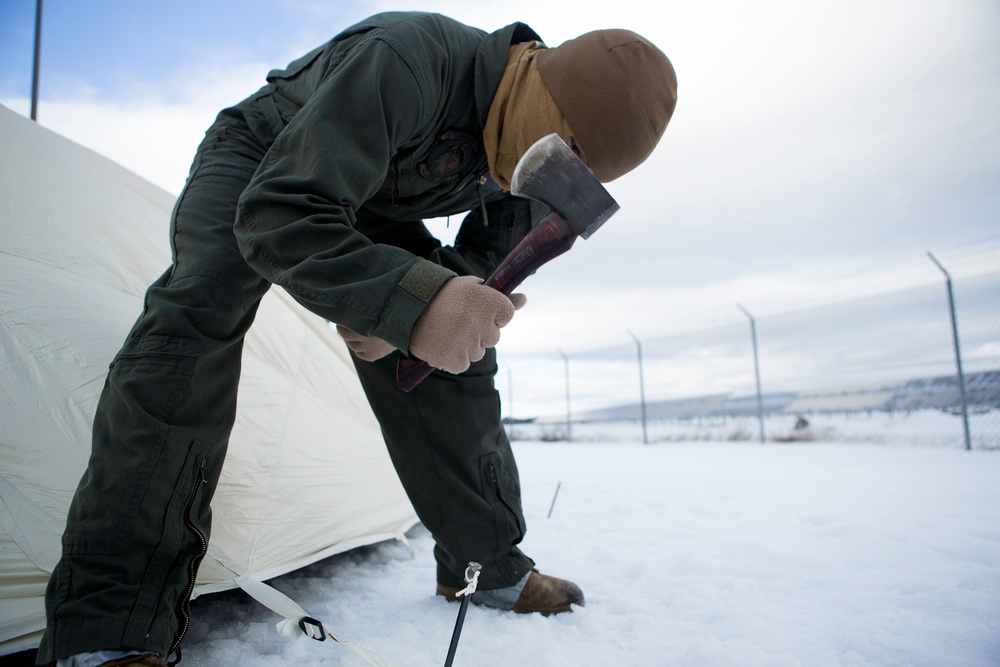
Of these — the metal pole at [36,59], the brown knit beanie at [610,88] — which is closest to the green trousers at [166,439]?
the brown knit beanie at [610,88]

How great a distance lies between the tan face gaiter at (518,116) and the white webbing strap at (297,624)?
0.81 meters

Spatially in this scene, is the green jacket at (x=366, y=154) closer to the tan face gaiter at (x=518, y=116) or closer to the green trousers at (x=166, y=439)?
the tan face gaiter at (x=518, y=116)

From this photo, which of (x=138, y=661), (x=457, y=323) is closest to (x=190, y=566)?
(x=138, y=661)

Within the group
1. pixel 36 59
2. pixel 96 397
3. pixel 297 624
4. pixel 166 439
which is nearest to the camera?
pixel 166 439

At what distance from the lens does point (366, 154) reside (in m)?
0.79

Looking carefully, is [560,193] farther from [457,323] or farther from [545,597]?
[545,597]

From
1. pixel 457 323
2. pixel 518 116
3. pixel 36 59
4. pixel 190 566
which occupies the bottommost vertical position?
pixel 190 566

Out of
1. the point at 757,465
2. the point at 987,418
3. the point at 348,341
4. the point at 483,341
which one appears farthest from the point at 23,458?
the point at 987,418

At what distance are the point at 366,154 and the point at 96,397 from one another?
0.77 metres

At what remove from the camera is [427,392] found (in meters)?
1.23

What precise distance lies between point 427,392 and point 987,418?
4.80 metres

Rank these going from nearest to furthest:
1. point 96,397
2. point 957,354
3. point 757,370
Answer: point 96,397, point 957,354, point 757,370

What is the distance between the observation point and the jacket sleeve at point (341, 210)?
711 mm

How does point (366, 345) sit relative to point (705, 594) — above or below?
above
